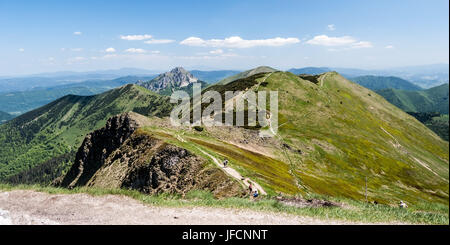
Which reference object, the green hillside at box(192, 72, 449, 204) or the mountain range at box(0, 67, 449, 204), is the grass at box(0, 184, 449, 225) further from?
the green hillside at box(192, 72, 449, 204)

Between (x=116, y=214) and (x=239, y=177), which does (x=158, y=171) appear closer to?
(x=239, y=177)

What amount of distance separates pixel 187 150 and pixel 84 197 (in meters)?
24.9

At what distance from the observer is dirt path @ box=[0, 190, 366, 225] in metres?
20.0

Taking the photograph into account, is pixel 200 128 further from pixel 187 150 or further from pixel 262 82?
pixel 262 82

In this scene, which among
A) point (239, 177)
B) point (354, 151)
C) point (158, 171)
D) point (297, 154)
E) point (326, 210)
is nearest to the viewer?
point (326, 210)

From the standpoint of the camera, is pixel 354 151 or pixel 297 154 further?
pixel 354 151

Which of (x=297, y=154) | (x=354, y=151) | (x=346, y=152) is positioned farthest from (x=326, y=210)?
(x=354, y=151)

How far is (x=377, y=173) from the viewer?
11431cm

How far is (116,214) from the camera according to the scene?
21312mm

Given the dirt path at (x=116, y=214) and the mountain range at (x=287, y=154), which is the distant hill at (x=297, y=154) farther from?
the dirt path at (x=116, y=214)

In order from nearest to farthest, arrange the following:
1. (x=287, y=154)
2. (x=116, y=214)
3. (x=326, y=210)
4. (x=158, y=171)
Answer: (x=116, y=214), (x=326, y=210), (x=158, y=171), (x=287, y=154)

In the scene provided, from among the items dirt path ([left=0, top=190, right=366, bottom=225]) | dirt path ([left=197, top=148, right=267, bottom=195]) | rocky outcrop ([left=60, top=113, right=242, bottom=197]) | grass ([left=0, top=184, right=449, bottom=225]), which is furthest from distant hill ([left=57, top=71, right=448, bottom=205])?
dirt path ([left=0, top=190, right=366, bottom=225])

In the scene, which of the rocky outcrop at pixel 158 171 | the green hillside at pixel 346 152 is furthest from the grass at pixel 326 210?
the green hillside at pixel 346 152
